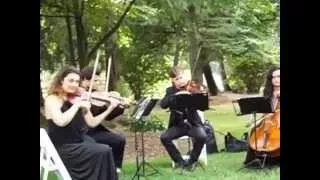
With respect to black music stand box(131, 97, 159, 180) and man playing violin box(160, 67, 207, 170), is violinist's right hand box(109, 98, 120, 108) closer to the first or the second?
black music stand box(131, 97, 159, 180)

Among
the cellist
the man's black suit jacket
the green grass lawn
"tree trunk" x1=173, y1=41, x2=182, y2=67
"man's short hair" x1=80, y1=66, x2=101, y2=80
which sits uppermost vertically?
"tree trunk" x1=173, y1=41, x2=182, y2=67

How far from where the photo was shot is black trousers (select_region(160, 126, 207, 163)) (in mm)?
2668

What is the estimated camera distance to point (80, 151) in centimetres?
268

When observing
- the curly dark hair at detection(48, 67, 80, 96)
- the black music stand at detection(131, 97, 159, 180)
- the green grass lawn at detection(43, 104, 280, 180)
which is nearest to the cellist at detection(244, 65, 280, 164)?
the green grass lawn at detection(43, 104, 280, 180)

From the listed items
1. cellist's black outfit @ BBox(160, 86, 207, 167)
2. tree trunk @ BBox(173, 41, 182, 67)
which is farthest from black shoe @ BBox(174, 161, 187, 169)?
tree trunk @ BBox(173, 41, 182, 67)

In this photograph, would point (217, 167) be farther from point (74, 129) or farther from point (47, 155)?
point (47, 155)

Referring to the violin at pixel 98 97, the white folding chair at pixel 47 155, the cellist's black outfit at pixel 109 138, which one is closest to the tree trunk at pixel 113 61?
the violin at pixel 98 97

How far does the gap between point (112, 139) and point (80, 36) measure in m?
0.63

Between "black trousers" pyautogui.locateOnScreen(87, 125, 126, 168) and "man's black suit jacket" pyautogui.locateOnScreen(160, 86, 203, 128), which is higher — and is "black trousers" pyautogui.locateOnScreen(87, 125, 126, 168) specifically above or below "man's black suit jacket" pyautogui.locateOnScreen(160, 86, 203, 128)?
below
